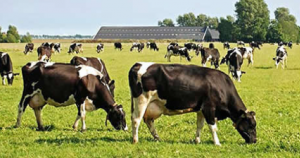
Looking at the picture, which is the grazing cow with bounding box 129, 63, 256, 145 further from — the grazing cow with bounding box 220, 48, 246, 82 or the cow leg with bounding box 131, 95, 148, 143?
the grazing cow with bounding box 220, 48, 246, 82

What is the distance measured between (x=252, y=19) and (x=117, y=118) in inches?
4894

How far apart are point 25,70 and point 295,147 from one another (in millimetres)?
7247

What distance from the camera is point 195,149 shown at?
891 centimetres

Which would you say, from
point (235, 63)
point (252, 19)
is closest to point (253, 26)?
point (252, 19)

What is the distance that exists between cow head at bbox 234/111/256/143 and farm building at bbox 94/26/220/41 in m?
147

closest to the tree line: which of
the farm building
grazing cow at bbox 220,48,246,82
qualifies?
the farm building

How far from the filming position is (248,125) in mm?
9570

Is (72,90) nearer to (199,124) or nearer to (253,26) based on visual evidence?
(199,124)

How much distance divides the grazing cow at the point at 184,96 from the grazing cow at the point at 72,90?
170 cm

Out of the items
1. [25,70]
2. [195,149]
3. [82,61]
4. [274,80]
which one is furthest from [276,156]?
[274,80]

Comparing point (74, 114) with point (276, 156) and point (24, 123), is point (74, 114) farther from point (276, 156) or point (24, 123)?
point (276, 156)

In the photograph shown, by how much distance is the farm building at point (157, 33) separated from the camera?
15812 centimetres

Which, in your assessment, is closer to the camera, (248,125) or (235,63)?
(248,125)

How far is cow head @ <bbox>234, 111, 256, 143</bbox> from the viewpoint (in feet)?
31.3
